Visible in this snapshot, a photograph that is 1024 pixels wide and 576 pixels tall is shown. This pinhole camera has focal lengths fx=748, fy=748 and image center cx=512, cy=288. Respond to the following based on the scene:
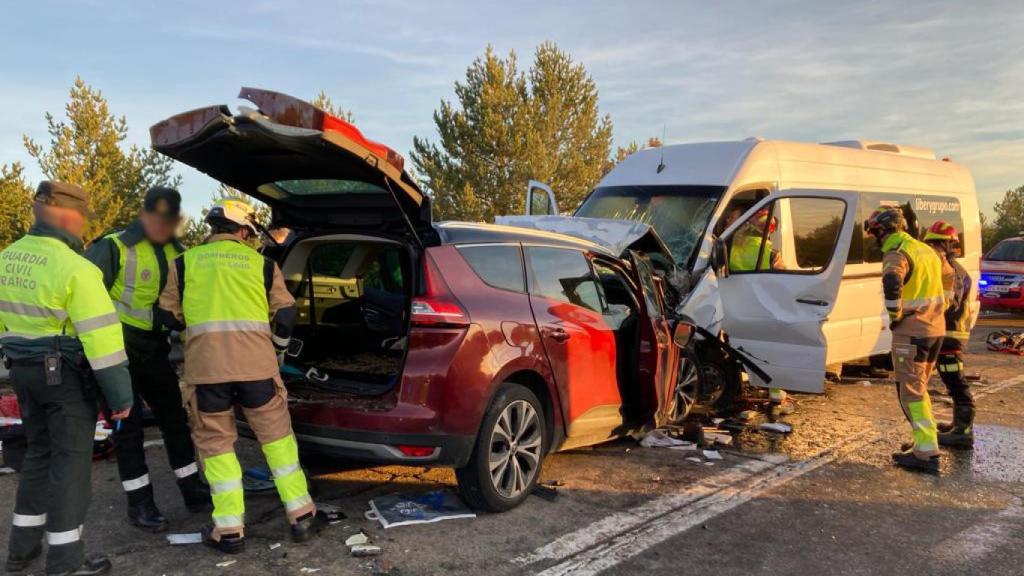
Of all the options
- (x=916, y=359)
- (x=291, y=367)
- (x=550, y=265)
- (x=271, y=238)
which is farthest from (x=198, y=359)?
(x=916, y=359)

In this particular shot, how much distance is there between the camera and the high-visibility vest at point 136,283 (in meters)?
4.17

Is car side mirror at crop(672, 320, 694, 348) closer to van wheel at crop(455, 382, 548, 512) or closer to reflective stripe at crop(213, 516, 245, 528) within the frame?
van wheel at crop(455, 382, 548, 512)

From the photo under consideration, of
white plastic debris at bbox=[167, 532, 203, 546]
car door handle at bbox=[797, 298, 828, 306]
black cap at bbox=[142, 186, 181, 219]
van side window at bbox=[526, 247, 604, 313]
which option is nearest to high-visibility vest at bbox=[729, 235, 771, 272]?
car door handle at bbox=[797, 298, 828, 306]

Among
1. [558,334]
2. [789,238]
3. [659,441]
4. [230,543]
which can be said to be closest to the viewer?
[230,543]

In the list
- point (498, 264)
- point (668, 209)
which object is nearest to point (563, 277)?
point (498, 264)

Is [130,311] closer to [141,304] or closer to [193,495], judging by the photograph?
[141,304]

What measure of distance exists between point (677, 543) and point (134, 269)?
132 inches

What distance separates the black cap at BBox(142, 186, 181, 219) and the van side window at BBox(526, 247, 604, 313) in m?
2.09

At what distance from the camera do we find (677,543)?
404 cm

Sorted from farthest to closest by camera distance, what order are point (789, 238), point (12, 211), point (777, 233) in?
1. point (12, 211)
2. point (789, 238)
3. point (777, 233)

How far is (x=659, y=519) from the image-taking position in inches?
173

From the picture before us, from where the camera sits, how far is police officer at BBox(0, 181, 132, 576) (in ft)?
11.2

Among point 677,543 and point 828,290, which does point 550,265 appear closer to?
point 677,543

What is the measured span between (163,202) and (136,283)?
478 mm
